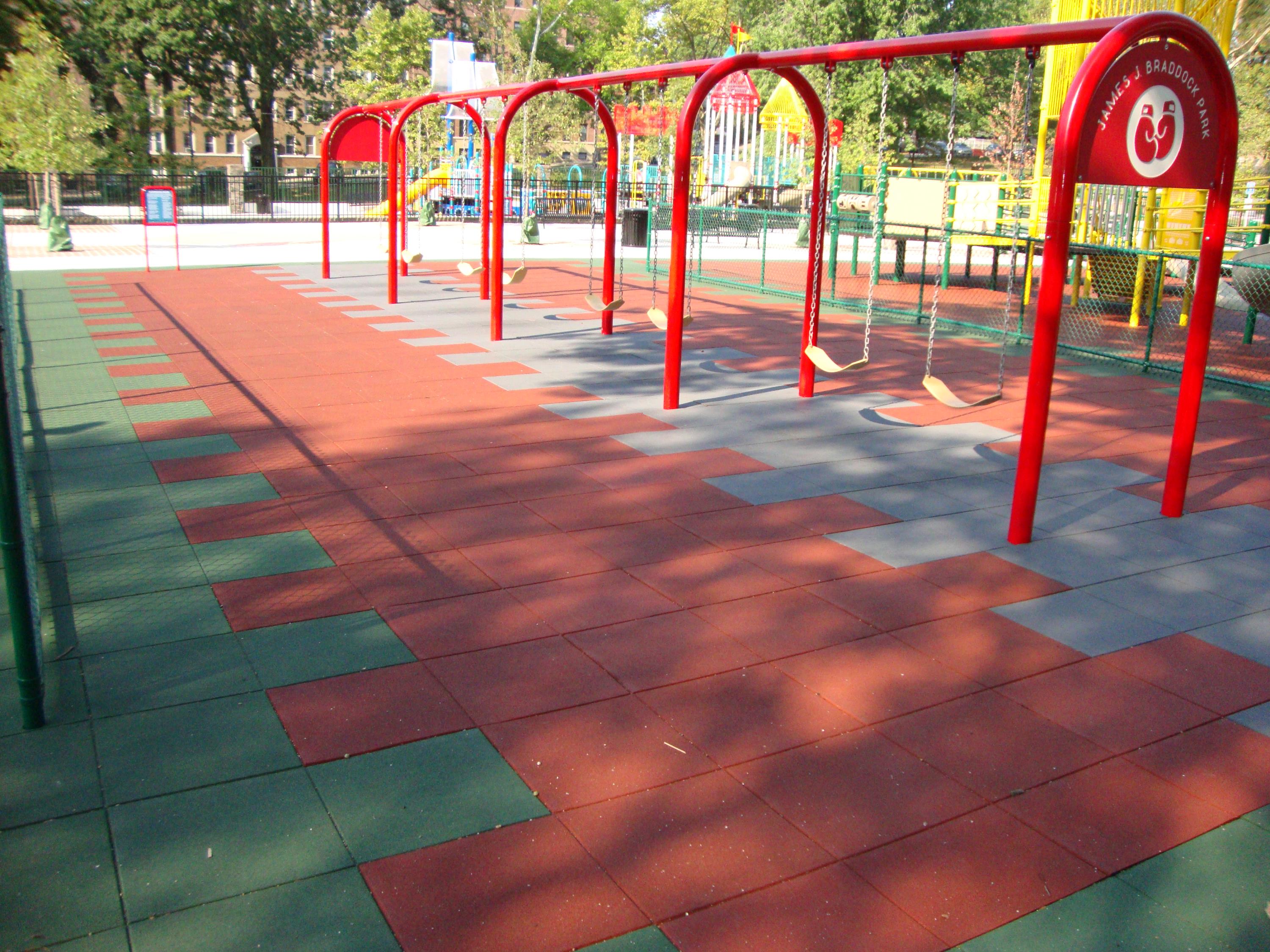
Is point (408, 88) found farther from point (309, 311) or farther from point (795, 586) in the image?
point (795, 586)

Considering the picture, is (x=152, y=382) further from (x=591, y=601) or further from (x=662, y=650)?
(x=662, y=650)

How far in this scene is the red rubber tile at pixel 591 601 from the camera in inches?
213

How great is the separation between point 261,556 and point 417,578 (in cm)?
100

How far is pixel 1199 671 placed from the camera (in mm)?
5074

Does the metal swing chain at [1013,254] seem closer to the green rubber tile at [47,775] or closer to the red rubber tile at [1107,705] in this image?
the red rubber tile at [1107,705]

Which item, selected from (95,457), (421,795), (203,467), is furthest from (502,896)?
(95,457)

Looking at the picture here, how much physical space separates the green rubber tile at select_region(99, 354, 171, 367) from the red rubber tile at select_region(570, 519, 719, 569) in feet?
23.5

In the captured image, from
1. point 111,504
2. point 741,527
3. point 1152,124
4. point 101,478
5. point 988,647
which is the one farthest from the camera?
point 101,478

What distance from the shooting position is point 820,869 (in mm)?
3529

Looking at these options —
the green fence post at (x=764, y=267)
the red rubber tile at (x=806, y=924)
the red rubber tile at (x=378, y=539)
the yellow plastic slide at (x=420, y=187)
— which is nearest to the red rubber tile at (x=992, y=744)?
the red rubber tile at (x=806, y=924)

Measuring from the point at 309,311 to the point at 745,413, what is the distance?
831 cm

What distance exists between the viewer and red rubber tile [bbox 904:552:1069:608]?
19.2 ft

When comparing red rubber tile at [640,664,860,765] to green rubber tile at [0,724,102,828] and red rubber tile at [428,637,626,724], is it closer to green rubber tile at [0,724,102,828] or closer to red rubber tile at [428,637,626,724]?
red rubber tile at [428,637,626,724]

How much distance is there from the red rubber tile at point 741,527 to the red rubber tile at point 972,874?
2.91m
